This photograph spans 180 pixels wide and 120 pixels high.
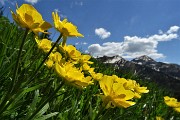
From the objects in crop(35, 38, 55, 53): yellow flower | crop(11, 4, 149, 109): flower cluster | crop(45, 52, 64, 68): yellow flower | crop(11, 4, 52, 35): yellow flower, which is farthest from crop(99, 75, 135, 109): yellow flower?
crop(35, 38, 55, 53): yellow flower

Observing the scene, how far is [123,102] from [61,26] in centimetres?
43

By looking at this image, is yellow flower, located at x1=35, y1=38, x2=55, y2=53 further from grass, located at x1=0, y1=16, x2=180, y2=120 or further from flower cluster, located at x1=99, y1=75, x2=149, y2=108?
flower cluster, located at x1=99, y1=75, x2=149, y2=108

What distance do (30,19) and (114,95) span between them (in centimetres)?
48

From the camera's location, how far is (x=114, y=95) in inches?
54.4

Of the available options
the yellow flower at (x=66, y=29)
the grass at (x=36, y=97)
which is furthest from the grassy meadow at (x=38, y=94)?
the yellow flower at (x=66, y=29)

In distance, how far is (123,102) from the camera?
136cm

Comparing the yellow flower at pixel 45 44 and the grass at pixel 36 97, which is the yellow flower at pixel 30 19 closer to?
the grass at pixel 36 97

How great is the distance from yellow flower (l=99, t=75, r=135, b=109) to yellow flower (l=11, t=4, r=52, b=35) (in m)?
0.39

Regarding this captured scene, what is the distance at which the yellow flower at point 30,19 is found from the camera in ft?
3.95

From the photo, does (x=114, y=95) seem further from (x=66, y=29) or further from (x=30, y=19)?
(x=30, y=19)

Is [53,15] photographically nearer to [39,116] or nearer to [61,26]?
[61,26]

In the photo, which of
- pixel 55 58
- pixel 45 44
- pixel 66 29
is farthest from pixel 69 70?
pixel 45 44

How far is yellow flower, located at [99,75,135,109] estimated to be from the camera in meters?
1.36

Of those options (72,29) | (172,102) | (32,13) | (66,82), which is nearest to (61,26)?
(72,29)
